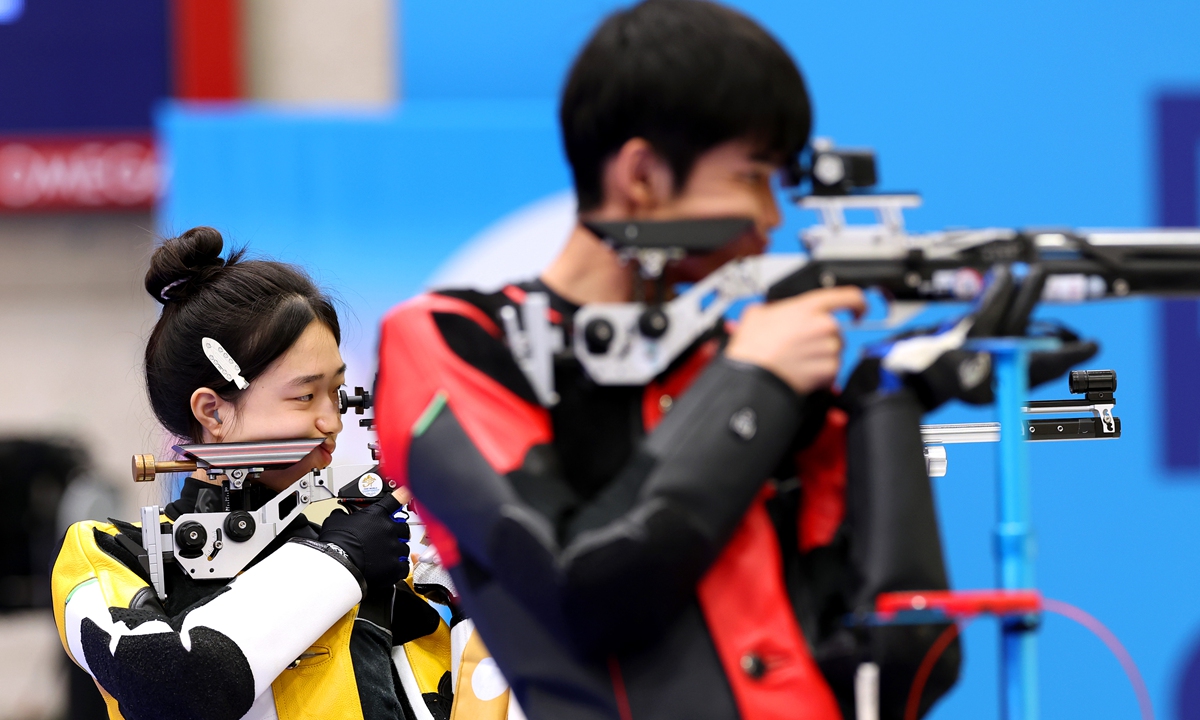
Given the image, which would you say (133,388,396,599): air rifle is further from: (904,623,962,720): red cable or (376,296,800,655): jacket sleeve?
(904,623,962,720): red cable

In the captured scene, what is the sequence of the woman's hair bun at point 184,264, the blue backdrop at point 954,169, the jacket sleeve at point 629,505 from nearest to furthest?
1. the jacket sleeve at point 629,505
2. the woman's hair bun at point 184,264
3. the blue backdrop at point 954,169

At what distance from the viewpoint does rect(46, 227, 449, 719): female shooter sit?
1503 millimetres

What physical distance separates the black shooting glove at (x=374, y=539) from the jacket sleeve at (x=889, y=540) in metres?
0.79

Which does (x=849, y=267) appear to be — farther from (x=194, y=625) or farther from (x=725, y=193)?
(x=194, y=625)

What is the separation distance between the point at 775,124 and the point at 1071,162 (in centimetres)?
306

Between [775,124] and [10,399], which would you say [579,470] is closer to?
[775,124]

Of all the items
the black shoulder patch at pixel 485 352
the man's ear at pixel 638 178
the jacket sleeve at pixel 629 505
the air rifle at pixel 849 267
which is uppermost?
the man's ear at pixel 638 178

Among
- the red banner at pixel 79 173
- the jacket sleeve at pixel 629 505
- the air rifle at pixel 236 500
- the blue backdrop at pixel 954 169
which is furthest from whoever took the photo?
the red banner at pixel 79 173

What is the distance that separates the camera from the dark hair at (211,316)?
1719 millimetres

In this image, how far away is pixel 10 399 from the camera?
5426 mm

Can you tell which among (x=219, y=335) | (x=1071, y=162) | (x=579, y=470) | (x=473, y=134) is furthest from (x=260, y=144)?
(x=579, y=470)

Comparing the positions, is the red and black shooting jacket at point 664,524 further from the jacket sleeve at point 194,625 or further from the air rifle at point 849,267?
the jacket sleeve at point 194,625

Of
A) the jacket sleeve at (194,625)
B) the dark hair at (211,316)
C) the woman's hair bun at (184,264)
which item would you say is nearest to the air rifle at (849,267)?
the jacket sleeve at (194,625)

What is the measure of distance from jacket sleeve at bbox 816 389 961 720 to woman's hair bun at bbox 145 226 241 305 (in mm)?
1080
